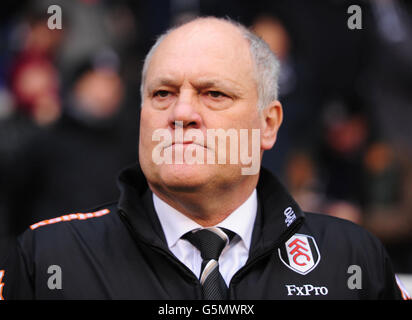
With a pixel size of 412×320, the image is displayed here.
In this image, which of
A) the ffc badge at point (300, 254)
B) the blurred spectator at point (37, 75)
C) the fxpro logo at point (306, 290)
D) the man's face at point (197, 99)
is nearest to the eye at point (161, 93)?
the man's face at point (197, 99)

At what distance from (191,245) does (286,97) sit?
296 cm

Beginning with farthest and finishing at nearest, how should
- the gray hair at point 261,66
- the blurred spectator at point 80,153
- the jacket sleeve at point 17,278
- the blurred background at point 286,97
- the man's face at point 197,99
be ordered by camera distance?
1. the blurred background at point 286,97
2. the blurred spectator at point 80,153
3. the gray hair at point 261,66
4. the man's face at point 197,99
5. the jacket sleeve at point 17,278

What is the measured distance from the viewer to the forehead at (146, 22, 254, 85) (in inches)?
104

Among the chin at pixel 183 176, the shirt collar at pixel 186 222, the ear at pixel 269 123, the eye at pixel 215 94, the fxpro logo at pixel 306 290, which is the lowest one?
the fxpro logo at pixel 306 290

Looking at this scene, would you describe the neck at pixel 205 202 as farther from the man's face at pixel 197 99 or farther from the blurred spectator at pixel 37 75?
the blurred spectator at pixel 37 75

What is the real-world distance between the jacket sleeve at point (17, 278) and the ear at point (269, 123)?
1.18 m

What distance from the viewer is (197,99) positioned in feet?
8.62

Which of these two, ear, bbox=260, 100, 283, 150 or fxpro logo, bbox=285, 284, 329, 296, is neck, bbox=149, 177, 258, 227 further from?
fxpro logo, bbox=285, 284, 329, 296

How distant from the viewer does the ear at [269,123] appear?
2.92 m

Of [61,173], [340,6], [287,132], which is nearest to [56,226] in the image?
[61,173]

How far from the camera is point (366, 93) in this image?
584 cm

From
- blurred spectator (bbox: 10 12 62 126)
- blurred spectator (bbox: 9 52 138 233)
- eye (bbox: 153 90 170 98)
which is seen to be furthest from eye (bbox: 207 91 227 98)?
blurred spectator (bbox: 10 12 62 126)
